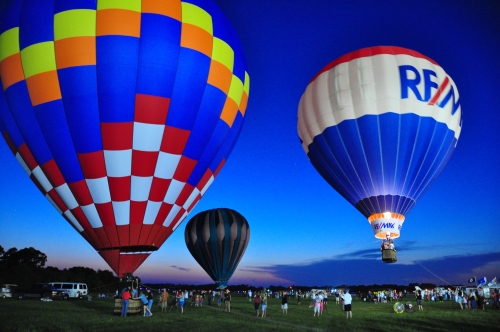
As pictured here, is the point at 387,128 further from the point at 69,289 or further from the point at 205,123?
the point at 69,289

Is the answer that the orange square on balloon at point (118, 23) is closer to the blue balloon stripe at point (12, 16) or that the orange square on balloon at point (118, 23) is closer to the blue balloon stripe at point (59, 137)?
the blue balloon stripe at point (59, 137)

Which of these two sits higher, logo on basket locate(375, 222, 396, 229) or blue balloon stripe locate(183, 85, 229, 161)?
blue balloon stripe locate(183, 85, 229, 161)

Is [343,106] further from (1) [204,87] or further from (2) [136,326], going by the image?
(2) [136,326]

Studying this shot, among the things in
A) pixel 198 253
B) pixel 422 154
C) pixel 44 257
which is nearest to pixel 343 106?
pixel 422 154

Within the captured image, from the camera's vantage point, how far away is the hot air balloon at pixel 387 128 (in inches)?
561

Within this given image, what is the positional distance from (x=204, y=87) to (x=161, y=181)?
9.31 ft

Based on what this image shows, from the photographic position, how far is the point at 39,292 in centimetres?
2355

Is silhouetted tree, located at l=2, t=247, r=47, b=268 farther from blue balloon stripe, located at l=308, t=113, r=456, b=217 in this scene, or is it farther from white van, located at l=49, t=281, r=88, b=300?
blue balloon stripe, located at l=308, t=113, r=456, b=217

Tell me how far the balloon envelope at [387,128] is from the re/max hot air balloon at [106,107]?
6371mm

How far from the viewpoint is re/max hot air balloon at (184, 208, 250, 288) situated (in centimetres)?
2556

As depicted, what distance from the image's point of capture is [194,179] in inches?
458

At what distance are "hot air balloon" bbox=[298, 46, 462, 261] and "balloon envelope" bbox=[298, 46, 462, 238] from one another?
0.03 meters

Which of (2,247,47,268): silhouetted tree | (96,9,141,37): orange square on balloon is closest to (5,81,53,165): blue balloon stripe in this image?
(96,9,141,37): orange square on balloon

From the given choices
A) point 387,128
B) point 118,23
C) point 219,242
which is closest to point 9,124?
point 118,23
